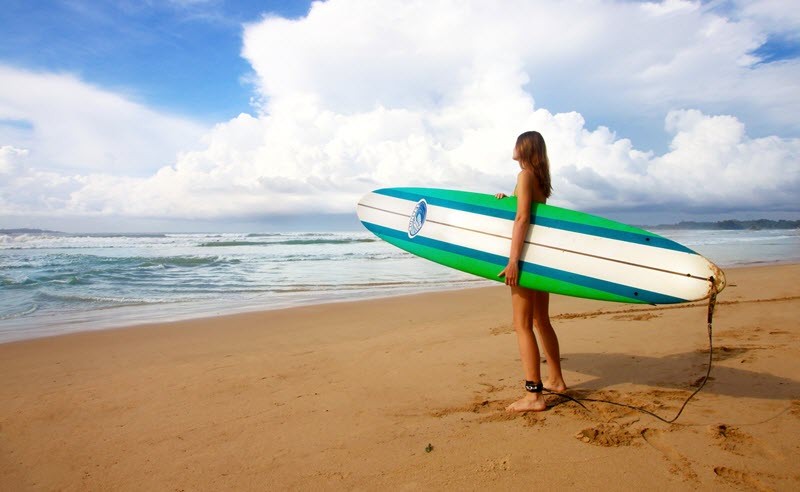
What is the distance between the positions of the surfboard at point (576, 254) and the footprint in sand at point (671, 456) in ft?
3.07

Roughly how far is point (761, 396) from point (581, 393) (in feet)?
3.14

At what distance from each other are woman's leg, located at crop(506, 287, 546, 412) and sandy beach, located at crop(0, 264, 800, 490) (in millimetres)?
96

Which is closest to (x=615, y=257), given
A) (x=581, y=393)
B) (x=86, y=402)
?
(x=581, y=393)

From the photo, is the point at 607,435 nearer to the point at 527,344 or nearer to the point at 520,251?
the point at 527,344

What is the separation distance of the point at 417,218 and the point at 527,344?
5.69 ft

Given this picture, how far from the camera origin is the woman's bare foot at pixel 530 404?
253cm

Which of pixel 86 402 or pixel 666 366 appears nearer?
pixel 86 402

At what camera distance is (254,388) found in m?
3.18

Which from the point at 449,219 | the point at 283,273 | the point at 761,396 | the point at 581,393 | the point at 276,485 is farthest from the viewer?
the point at 283,273

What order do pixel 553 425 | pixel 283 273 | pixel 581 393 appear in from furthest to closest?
pixel 283 273, pixel 581 393, pixel 553 425

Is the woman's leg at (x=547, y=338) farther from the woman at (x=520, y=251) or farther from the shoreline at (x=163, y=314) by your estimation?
the shoreline at (x=163, y=314)

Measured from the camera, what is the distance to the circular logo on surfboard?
4012 mm

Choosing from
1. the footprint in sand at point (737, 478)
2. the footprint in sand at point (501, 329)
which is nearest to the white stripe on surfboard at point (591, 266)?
the footprint in sand at point (737, 478)

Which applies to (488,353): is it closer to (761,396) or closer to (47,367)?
(761,396)
